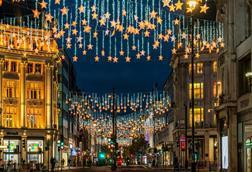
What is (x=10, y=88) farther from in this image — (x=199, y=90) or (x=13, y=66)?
(x=199, y=90)

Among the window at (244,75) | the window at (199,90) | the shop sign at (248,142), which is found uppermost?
the window at (199,90)

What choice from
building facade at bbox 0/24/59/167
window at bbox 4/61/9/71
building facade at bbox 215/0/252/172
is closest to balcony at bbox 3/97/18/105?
building facade at bbox 0/24/59/167

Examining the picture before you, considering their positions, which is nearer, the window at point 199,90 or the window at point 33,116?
the window at point 199,90

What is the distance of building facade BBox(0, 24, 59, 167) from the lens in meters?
98.8

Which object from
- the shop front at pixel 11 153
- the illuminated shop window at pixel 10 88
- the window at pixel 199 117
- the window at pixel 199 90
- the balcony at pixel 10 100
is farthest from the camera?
the window at pixel 199 90

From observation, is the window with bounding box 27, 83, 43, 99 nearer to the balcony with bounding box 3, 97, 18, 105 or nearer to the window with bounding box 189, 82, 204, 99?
the balcony with bounding box 3, 97, 18, 105

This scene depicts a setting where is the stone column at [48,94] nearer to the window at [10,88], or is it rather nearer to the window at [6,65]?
the window at [10,88]

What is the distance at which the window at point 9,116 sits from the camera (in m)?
99.1

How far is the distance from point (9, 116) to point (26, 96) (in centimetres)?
450

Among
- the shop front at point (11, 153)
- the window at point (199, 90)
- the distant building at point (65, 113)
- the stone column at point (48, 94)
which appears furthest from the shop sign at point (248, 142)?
the distant building at point (65, 113)

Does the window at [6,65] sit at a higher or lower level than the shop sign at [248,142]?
higher

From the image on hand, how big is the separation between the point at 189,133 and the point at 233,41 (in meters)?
54.4

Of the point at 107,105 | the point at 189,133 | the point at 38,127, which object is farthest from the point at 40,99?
the point at 189,133

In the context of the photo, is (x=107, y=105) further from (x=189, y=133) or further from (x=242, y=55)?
(x=242, y=55)
